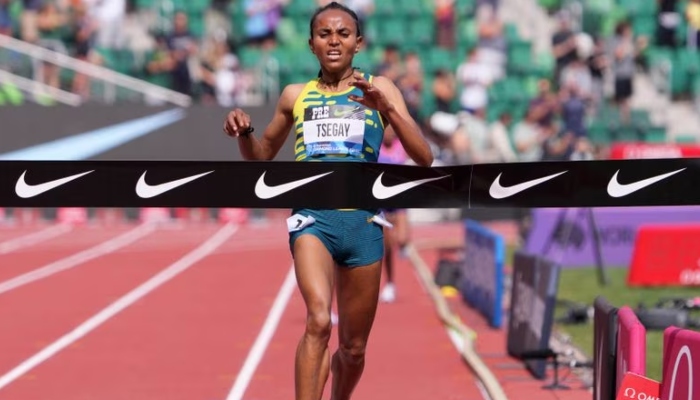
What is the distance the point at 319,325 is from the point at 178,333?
20.2 feet

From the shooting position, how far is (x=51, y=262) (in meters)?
19.1

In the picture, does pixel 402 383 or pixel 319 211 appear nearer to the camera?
pixel 319 211

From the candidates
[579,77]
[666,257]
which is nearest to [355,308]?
[666,257]

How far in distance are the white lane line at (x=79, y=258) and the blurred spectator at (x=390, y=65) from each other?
15.8ft

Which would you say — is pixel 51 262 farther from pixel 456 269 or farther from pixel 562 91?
pixel 562 91

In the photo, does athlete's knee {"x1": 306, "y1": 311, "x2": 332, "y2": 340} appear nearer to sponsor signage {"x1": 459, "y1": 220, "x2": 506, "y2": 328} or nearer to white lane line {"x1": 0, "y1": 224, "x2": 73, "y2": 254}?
sponsor signage {"x1": 459, "y1": 220, "x2": 506, "y2": 328}

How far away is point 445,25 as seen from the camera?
28875 millimetres

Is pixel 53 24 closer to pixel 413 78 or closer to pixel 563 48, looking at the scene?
pixel 413 78

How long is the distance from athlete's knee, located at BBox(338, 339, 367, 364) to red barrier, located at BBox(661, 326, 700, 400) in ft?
4.67

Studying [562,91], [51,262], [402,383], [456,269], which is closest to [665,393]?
[402,383]

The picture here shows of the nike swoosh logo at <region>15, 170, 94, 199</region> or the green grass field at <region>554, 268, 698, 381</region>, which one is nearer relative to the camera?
the nike swoosh logo at <region>15, 170, 94, 199</region>

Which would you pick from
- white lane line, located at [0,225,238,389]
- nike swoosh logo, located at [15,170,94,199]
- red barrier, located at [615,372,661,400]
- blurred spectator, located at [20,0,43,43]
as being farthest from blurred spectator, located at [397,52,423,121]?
red barrier, located at [615,372,661,400]

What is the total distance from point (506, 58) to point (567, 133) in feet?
13.7

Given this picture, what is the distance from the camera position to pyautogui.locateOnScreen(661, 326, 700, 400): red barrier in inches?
226
